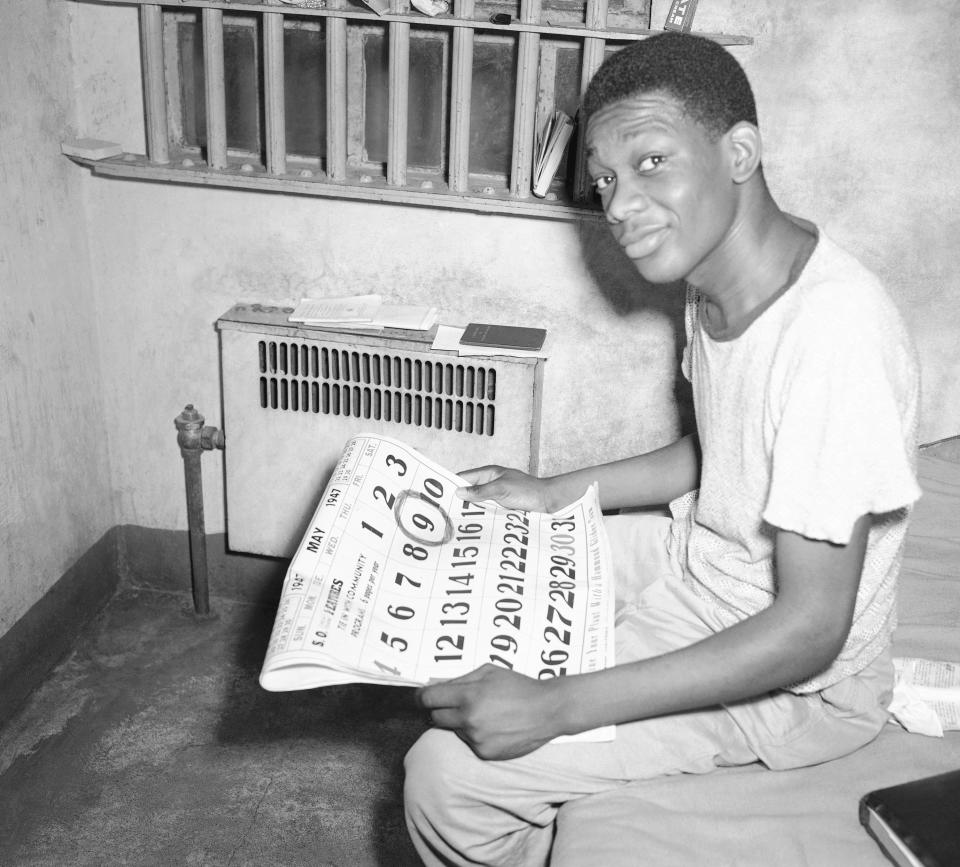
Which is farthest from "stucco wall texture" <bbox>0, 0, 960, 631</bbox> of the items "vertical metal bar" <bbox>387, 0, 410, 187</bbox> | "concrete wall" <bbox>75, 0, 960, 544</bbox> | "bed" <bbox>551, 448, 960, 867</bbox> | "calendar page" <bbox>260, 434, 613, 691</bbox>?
"bed" <bbox>551, 448, 960, 867</bbox>

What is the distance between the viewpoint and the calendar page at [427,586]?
3.69ft

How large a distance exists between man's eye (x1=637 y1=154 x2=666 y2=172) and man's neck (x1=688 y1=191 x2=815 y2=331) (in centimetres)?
12

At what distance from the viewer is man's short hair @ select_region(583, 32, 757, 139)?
3.74 feet

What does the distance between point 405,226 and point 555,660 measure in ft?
A: 3.61

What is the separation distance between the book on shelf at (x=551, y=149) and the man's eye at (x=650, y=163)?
2.28 feet

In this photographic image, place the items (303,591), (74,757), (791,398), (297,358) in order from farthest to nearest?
(297,358), (74,757), (303,591), (791,398)

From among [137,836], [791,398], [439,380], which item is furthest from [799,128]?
[137,836]

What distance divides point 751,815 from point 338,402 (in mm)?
1198

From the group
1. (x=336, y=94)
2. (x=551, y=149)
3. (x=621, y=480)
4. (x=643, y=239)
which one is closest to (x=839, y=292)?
(x=643, y=239)

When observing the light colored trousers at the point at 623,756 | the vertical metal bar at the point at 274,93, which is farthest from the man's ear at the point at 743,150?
the vertical metal bar at the point at 274,93

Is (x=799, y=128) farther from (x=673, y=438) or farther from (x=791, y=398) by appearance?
(x=791, y=398)

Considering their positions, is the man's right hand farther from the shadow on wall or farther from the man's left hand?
the shadow on wall

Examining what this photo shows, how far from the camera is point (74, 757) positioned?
6.23 ft

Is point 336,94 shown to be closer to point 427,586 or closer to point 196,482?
point 196,482
